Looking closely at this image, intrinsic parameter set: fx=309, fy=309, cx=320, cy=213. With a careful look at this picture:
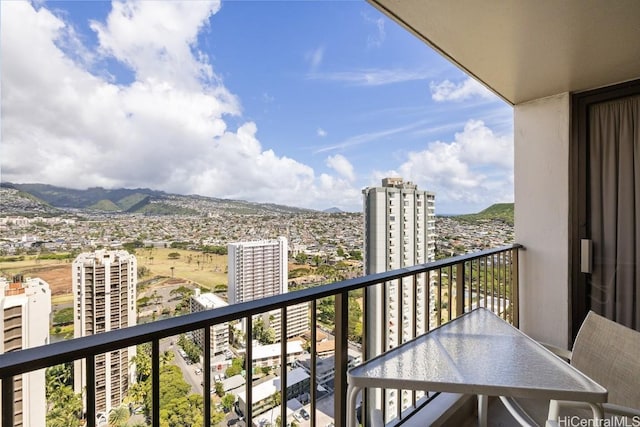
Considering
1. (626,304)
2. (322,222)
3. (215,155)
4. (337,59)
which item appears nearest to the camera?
(626,304)

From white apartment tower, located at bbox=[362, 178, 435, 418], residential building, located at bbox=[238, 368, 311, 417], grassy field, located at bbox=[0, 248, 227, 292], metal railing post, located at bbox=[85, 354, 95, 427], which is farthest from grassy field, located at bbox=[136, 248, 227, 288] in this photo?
metal railing post, located at bbox=[85, 354, 95, 427]

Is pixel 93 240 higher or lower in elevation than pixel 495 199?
lower

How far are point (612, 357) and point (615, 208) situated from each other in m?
2.02

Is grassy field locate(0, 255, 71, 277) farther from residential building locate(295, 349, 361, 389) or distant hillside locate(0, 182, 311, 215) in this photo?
residential building locate(295, 349, 361, 389)

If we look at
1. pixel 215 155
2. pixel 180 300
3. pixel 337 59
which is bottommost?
pixel 180 300

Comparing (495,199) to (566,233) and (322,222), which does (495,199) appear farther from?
(322,222)

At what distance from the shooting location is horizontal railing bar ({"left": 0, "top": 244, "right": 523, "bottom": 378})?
705mm

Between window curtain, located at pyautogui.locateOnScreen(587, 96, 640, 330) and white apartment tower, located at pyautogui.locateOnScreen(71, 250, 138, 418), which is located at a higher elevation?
window curtain, located at pyautogui.locateOnScreen(587, 96, 640, 330)

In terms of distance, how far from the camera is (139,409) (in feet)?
3.89

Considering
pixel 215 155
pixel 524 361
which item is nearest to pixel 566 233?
pixel 524 361

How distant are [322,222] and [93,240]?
11.8 ft

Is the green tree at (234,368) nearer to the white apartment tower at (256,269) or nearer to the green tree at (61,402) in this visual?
the green tree at (61,402)

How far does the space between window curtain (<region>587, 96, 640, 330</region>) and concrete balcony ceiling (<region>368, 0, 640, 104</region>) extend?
346 millimetres

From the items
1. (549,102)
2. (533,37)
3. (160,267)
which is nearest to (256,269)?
(160,267)
